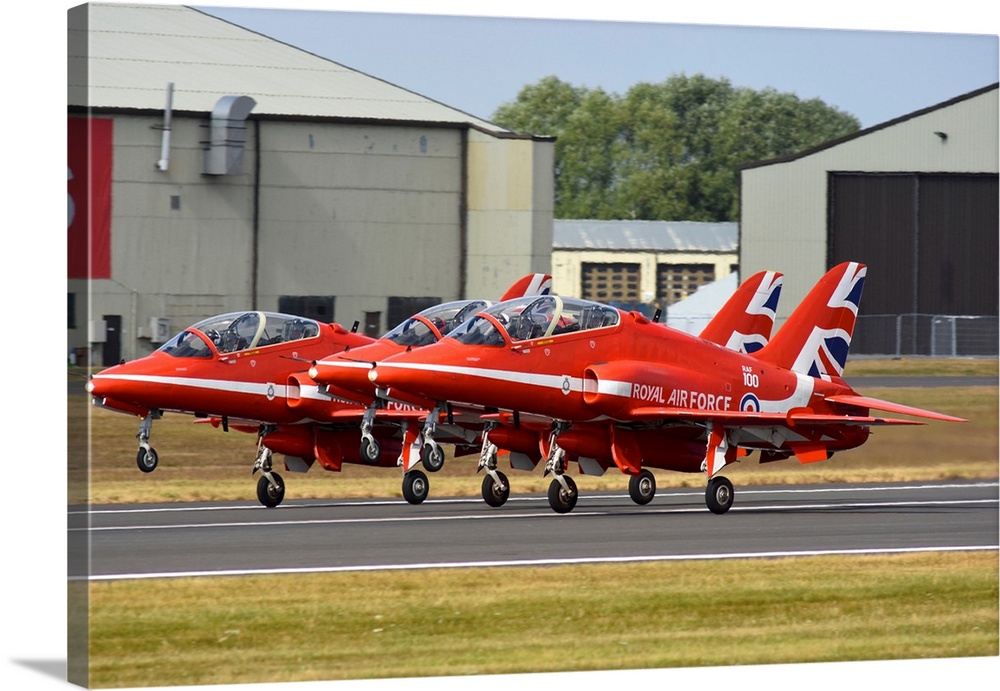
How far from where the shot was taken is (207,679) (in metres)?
Result: 13.2

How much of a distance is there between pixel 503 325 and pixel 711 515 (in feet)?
12.1

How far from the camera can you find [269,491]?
74.1ft

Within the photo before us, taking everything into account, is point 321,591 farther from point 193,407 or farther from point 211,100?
point 193,407

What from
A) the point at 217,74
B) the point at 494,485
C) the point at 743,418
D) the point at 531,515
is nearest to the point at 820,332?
the point at 743,418

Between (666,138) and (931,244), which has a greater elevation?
(666,138)

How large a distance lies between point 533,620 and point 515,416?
5.75 m

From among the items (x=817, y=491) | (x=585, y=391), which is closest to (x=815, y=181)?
(x=585, y=391)

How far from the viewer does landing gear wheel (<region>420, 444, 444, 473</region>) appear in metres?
19.8

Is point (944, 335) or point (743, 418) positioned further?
point (743, 418)

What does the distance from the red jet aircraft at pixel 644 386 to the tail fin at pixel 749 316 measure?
0.41 m

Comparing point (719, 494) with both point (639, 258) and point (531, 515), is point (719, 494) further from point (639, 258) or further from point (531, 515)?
point (639, 258)

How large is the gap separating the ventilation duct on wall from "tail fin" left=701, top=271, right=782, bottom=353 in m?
6.40

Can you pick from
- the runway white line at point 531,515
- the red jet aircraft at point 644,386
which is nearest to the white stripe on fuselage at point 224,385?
the runway white line at point 531,515

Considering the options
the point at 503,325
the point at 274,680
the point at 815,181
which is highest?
the point at 815,181
